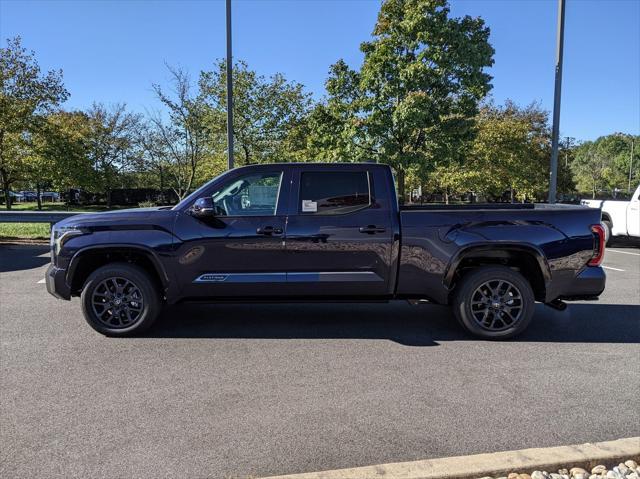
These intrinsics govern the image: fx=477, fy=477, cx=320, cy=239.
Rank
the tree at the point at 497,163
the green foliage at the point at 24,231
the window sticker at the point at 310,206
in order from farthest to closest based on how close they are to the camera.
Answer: the tree at the point at 497,163
the green foliage at the point at 24,231
the window sticker at the point at 310,206

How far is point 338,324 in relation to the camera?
5750 millimetres

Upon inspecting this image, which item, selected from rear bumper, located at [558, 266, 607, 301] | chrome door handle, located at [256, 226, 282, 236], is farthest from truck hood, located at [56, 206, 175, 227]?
rear bumper, located at [558, 266, 607, 301]

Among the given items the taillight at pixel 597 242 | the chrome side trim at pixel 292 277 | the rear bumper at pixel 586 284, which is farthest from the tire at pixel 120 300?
the taillight at pixel 597 242

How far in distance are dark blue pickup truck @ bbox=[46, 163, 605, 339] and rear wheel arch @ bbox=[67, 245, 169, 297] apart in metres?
0.02

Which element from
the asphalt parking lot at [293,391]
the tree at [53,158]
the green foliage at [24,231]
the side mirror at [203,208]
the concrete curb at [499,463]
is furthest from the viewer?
the tree at [53,158]

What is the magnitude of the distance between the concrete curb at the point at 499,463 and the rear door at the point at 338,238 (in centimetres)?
255

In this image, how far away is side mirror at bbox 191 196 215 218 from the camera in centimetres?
493

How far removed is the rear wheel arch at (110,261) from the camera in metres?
5.09

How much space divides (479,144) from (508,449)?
25.7 m

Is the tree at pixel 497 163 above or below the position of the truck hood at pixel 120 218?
above

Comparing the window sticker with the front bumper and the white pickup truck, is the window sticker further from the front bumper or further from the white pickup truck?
the white pickup truck

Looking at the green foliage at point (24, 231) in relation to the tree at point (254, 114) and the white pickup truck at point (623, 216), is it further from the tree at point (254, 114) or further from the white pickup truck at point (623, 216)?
the white pickup truck at point (623, 216)

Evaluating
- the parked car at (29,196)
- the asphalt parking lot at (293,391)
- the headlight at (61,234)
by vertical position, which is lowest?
the asphalt parking lot at (293,391)

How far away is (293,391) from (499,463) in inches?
66.4
